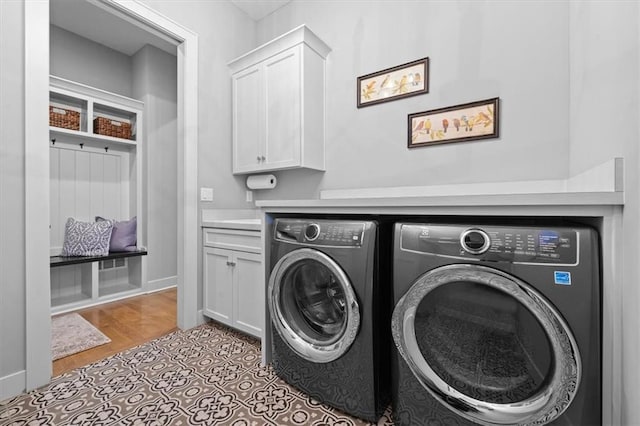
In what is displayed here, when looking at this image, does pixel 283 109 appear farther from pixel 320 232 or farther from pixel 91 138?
pixel 91 138

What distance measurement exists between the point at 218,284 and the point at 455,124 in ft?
6.58

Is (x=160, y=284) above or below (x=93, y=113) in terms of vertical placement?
below

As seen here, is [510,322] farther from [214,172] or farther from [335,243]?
[214,172]

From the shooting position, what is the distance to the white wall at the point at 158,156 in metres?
3.33

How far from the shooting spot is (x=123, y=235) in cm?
316

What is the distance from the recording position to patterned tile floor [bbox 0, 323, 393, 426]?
127cm

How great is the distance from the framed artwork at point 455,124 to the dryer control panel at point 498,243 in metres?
1.01

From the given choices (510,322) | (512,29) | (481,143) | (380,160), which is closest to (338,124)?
(380,160)

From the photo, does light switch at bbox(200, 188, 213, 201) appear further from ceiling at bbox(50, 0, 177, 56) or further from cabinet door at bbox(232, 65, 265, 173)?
ceiling at bbox(50, 0, 177, 56)

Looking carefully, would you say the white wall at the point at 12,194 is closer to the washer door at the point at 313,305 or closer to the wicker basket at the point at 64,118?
the washer door at the point at 313,305

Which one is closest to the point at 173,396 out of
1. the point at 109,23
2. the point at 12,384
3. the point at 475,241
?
the point at 12,384

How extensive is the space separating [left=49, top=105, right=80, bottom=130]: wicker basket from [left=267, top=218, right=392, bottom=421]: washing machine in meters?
2.78

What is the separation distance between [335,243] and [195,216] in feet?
4.87

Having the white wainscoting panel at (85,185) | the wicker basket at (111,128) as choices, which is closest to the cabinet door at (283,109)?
the wicker basket at (111,128)
